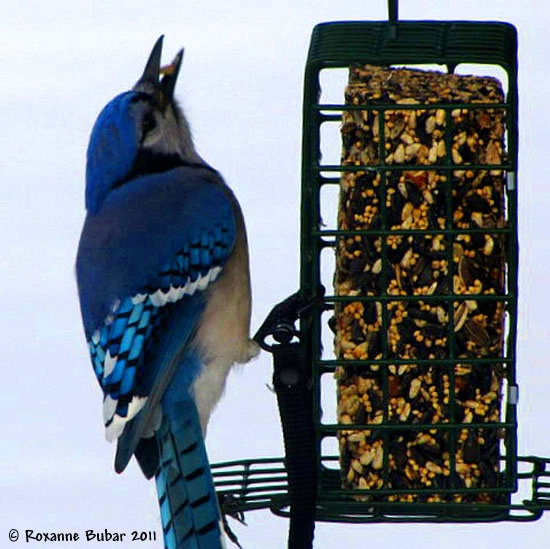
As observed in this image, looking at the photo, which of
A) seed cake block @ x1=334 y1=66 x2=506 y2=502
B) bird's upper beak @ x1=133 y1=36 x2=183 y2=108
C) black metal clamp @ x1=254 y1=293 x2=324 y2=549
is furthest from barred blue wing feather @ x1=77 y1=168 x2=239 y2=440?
seed cake block @ x1=334 y1=66 x2=506 y2=502

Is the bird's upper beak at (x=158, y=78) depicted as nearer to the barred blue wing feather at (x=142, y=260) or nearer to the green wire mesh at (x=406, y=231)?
the barred blue wing feather at (x=142, y=260)

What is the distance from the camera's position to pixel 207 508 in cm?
366

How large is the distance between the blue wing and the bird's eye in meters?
0.16

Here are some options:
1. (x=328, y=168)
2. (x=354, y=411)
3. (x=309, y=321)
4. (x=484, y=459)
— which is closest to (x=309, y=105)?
(x=328, y=168)

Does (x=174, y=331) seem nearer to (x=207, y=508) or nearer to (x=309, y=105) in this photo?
(x=207, y=508)

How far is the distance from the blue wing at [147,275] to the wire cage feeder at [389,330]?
0.42 meters

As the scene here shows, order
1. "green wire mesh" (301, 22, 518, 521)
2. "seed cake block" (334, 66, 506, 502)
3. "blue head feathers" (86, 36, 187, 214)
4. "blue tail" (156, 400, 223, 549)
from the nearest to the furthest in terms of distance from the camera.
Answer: "green wire mesh" (301, 22, 518, 521), "seed cake block" (334, 66, 506, 502), "blue tail" (156, 400, 223, 549), "blue head feathers" (86, 36, 187, 214)

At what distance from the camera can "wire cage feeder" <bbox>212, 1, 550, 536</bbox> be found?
3.33 metres

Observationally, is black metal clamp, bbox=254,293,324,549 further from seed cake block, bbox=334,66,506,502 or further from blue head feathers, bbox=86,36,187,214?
blue head feathers, bbox=86,36,187,214

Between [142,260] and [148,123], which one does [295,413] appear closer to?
[142,260]

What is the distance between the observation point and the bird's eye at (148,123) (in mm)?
4023

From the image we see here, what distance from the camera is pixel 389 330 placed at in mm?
3506

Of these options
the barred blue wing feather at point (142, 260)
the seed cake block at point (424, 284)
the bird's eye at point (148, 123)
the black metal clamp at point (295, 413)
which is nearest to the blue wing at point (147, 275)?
the barred blue wing feather at point (142, 260)

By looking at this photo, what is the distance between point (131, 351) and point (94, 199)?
682mm
